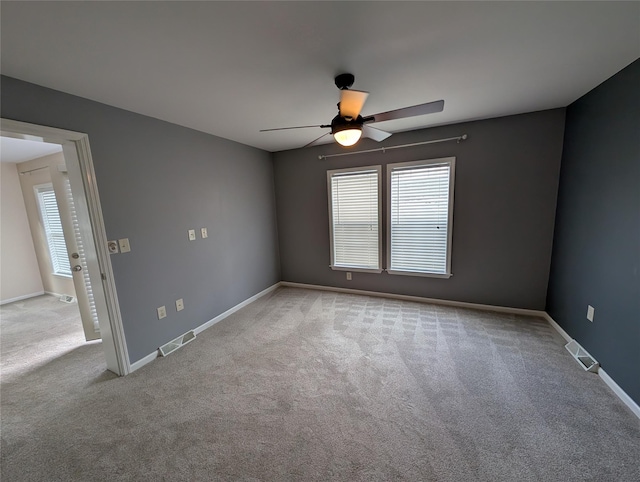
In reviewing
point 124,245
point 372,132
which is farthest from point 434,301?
point 124,245

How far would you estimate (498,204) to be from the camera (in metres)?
2.94

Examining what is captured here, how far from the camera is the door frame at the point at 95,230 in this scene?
1.83 m

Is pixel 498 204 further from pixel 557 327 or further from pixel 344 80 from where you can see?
pixel 344 80

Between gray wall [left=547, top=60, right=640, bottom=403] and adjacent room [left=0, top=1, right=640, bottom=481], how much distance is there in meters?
0.02

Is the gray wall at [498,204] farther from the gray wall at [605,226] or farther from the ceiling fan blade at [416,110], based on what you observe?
the ceiling fan blade at [416,110]

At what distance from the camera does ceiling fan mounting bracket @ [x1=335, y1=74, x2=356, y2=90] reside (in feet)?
5.78

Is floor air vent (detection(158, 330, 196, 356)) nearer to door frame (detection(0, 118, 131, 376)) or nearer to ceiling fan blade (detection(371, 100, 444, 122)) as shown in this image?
door frame (detection(0, 118, 131, 376))

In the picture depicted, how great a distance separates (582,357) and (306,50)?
3.27 m

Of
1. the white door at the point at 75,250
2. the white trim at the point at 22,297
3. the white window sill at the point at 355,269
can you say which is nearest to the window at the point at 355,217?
the white window sill at the point at 355,269

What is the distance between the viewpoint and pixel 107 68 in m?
1.57

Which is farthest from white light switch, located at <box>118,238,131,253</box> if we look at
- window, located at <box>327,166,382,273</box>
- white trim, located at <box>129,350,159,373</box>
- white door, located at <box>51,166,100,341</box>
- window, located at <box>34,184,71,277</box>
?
window, located at <box>34,184,71,277</box>

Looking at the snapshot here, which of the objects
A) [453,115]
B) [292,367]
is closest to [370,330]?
[292,367]

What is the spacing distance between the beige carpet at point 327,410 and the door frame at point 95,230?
0.29 meters

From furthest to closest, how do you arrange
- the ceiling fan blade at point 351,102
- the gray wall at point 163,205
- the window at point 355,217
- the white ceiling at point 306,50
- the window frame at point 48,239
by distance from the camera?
the window frame at point 48,239 < the window at point 355,217 < the gray wall at point 163,205 < the ceiling fan blade at point 351,102 < the white ceiling at point 306,50
